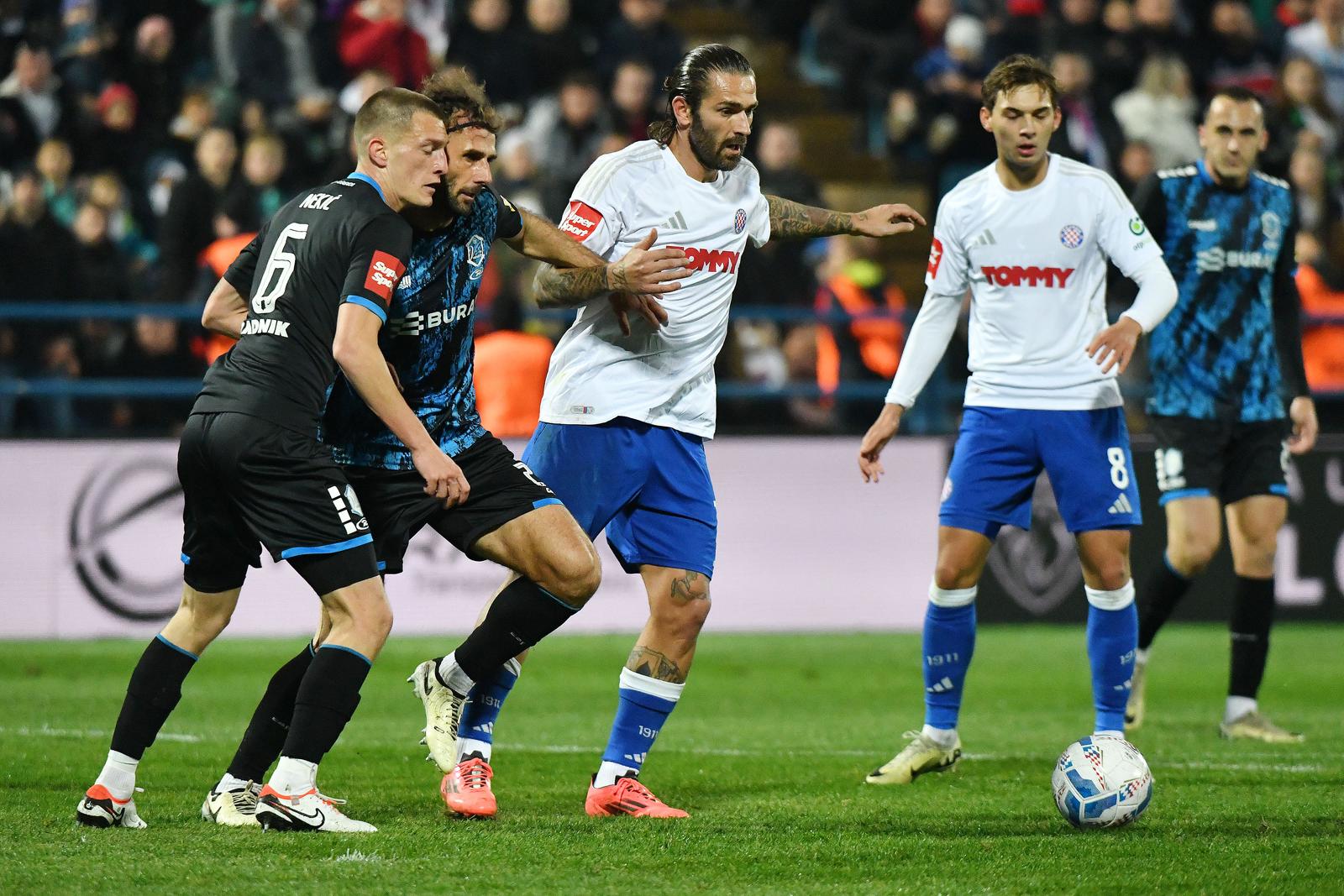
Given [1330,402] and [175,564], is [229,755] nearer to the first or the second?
[175,564]

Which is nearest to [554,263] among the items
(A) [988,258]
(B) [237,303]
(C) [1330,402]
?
(B) [237,303]

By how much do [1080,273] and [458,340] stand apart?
2.47 metres

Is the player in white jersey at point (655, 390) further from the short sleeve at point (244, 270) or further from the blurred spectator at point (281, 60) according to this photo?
the blurred spectator at point (281, 60)

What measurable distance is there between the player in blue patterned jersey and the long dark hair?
8.97 feet

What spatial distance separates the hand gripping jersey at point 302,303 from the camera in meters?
5.12

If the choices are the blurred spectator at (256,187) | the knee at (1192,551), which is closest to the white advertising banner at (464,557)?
the blurred spectator at (256,187)

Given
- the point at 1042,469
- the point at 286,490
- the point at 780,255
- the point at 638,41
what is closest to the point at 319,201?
the point at 286,490

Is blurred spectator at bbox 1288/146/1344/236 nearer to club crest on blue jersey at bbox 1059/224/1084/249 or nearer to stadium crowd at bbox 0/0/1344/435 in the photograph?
stadium crowd at bbox 0/0/1344/435

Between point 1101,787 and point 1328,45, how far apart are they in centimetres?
1340

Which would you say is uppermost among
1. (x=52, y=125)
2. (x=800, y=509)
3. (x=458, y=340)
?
(x=52, y=125)

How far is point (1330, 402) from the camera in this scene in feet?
41.9

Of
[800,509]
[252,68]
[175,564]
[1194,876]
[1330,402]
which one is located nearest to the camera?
[1194,876]

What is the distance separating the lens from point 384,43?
14445 mm

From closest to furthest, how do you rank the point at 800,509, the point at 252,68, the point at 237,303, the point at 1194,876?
1. the point at 1194,876
2. the point at 237,303
3. the point at 800,509
4. the point at 252,68
